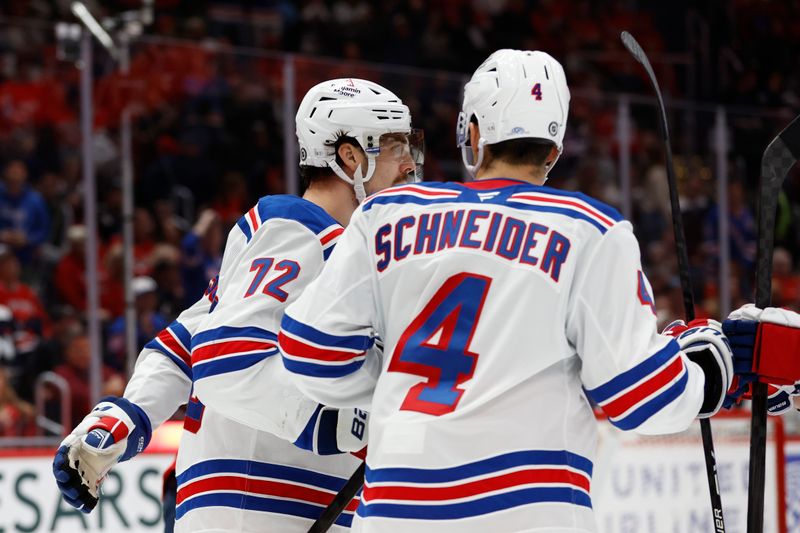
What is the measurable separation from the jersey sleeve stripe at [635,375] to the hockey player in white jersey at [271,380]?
0.55 m

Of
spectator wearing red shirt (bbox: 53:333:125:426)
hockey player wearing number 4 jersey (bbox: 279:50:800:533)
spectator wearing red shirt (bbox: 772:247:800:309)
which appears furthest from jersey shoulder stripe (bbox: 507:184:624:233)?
spectator wearing red shirt (bbox: 772:247:800:309)

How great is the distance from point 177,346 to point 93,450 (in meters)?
0.29

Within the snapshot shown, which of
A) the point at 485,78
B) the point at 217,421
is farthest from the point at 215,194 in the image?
the point at 485,78

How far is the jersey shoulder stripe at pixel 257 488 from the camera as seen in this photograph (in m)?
2.46

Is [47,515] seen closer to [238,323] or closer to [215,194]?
[215,194]

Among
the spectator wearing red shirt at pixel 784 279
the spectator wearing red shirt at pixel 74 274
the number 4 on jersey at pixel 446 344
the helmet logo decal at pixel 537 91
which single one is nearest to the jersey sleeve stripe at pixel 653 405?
the number 4 on jersey at pixel 446 344

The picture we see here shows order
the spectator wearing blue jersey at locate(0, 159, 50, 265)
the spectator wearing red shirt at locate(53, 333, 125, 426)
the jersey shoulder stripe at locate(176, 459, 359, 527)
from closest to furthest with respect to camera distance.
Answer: the jersey shoulder stripe at locate(176, 459, 359, 527) → the spectator wearing red shirt at locate(53, 333, 125, 426) → the spectator wearing blue jersey at locate(0, 159, 50, 265)

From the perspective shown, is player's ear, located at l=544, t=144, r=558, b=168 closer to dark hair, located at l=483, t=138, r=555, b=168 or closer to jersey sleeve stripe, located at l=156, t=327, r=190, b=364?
dark hair, located at l=483, t=138, r=555, b=168

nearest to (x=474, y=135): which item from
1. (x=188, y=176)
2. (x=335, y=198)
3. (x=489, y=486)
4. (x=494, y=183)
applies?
(x=494, y=183)

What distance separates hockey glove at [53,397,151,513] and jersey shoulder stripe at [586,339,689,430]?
1.08m

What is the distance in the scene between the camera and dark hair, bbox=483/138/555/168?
2.10 m

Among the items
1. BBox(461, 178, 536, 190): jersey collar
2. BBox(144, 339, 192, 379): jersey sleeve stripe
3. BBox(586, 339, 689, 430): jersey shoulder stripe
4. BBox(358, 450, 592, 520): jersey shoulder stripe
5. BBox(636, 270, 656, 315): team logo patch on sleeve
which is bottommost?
BBox(144, 339, 192, 379): jersey sleeve stripe

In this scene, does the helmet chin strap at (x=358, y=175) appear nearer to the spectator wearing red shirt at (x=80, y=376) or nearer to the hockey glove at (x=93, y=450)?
the hockey glove at (x=93, y=450)

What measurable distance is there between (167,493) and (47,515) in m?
1.90
